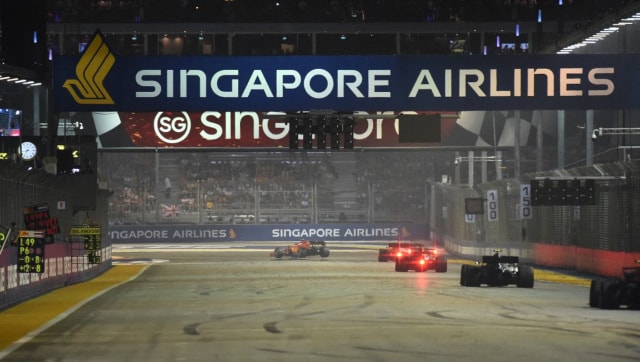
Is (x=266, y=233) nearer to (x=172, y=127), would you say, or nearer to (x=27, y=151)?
(x=172, y=127)

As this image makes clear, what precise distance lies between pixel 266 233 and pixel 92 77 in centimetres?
5065

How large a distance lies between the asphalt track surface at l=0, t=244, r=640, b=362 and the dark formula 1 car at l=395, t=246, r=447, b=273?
4158mm

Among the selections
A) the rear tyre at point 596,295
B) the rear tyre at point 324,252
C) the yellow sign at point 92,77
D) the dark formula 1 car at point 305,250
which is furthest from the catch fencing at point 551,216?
the yellow sign at point 92,77

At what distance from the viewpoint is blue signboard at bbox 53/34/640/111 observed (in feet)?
88.6

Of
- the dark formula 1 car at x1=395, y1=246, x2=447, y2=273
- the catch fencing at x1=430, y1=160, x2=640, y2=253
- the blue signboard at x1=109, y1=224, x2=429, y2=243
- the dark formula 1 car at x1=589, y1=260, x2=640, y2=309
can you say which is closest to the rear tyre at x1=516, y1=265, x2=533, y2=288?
the catch fencing at x1=430, y1=160, x2=640, y2=253

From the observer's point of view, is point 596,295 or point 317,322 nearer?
point 317,322

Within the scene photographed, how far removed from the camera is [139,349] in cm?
1692

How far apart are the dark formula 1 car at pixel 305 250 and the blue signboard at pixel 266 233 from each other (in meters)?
16.3

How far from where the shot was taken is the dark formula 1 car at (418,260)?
145ft

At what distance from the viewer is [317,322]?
21.5 metres

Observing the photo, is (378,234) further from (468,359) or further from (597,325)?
(468,359)

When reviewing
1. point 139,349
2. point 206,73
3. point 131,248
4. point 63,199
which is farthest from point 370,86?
point 131,248

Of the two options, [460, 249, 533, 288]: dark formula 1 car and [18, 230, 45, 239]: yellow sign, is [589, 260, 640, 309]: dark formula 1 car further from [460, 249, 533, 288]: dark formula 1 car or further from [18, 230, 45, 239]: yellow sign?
[18, 230, 45, 239]: yellow sign

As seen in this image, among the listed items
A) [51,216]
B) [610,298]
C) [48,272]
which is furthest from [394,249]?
[610,298]
